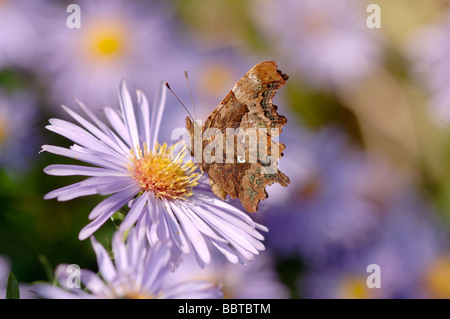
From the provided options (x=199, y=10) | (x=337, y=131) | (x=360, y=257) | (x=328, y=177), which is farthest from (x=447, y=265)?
(x=199, y=10)

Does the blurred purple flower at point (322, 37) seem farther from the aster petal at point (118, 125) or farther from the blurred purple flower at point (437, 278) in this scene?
the aster petal at point (118, 125)

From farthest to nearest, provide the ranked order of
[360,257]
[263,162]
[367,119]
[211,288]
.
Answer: [367,119] → [360,257] → [263,162] → [211,288]

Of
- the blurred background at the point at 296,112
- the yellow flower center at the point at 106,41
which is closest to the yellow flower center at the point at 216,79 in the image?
the blurred background at the point at 296,112

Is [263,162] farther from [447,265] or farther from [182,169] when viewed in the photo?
[447,265]

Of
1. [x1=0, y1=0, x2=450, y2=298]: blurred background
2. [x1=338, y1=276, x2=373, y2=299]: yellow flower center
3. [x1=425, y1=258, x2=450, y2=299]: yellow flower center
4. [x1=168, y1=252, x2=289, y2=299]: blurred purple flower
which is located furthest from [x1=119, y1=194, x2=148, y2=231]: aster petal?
[x1=425, y1=258, x2=450, y2=299]: yellow flower center

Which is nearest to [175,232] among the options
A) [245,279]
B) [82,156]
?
[82,156]

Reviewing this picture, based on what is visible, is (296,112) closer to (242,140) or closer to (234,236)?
(242,140)
